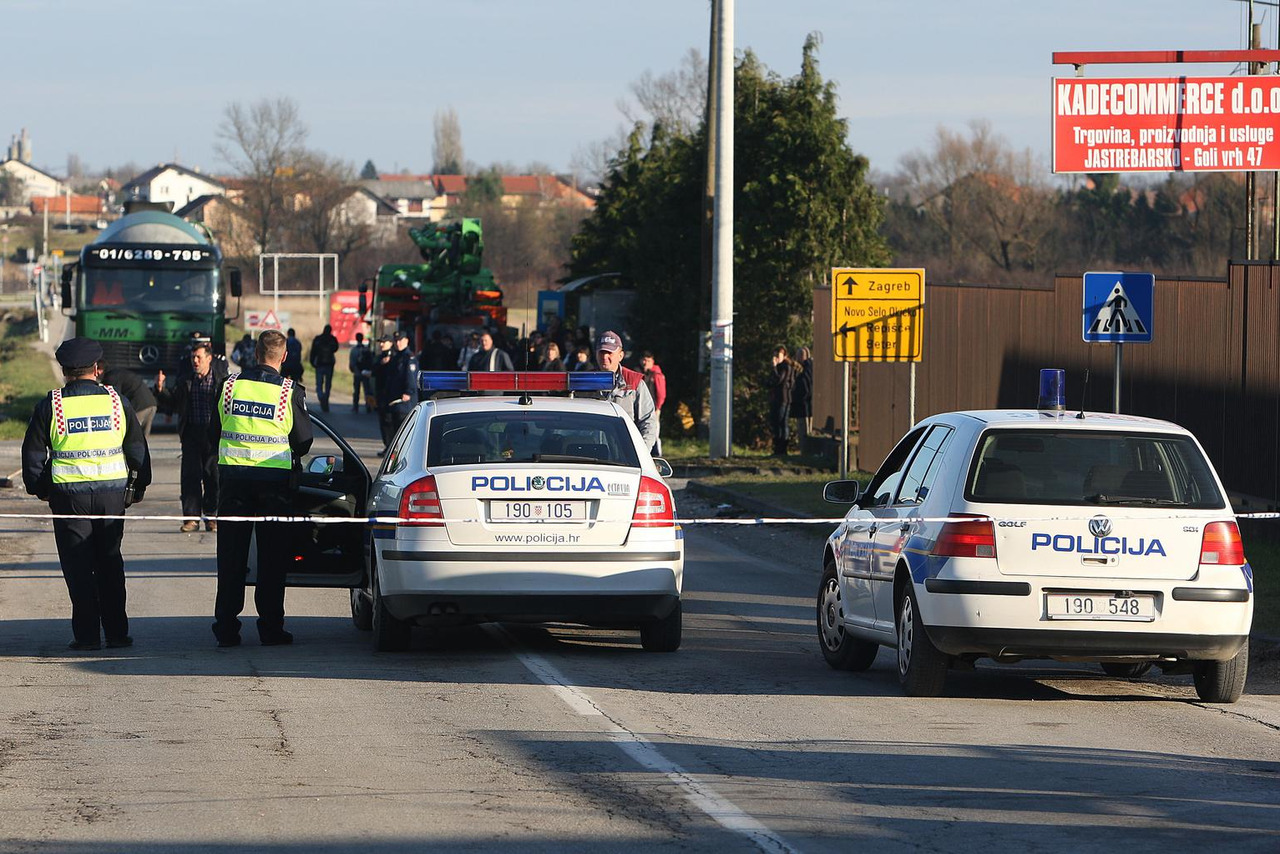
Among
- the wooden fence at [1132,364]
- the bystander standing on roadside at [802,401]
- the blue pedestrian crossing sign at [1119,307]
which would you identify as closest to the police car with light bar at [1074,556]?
the wooden fence at [1132,364]

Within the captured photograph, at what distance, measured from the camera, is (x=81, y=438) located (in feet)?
35.3

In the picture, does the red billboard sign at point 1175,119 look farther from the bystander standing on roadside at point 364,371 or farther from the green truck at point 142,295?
the bystander standing on roadside at point 364,371

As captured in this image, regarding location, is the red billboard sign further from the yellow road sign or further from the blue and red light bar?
the blue and red light bar

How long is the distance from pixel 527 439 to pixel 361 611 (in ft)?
7.07

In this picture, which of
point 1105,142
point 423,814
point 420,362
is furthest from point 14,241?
point 423,814

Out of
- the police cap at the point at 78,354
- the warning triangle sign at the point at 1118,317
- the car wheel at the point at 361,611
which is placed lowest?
the car wheel at the point at 361,611

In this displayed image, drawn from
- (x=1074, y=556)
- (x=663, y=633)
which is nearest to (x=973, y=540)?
(x=1074, y=556)

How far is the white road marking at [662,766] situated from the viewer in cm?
616

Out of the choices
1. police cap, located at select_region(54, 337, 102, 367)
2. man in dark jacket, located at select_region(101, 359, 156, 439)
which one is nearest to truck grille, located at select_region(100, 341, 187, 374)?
man in dark jacket, located at select_region(101, 359, 156, 439)

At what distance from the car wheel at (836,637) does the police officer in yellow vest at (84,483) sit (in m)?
4.12

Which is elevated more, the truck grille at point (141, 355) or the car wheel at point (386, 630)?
the truck grille at point (141, 355)

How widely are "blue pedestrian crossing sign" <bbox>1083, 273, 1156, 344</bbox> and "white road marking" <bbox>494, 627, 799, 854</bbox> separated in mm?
6956

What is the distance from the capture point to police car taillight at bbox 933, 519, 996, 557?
28.7ft

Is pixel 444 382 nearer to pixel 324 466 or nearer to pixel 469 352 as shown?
pixel 324 466
